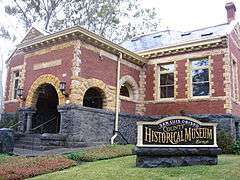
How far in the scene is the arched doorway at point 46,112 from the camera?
17.4 meters

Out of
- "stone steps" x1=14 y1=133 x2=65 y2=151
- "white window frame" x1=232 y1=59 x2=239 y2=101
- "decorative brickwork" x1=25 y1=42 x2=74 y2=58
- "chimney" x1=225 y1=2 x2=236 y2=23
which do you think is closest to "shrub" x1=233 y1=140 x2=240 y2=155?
"white window frame" x1=232 y1=59 x2=239 y2=101

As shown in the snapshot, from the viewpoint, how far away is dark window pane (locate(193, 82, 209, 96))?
16516 mm

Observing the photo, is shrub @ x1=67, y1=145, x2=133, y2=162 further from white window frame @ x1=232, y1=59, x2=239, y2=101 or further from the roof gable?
the roof gable

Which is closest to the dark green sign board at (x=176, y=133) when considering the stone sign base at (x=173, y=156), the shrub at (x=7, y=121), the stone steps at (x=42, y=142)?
the stone sign base at (x=173, y=156)

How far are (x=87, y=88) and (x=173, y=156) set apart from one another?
6.42 metres

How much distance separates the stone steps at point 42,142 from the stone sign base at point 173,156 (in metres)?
4.99

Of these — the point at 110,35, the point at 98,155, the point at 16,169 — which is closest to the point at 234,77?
the point at 98,155

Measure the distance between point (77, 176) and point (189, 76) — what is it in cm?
1069

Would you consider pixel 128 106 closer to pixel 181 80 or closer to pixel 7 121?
pixel 181 80

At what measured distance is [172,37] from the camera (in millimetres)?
20359

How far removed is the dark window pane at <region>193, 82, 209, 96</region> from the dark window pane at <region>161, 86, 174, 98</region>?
145cm

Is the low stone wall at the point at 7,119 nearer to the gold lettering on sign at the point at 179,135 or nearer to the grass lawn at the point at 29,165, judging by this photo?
the grass lawn at the point at 29,165

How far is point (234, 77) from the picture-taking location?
1772cm

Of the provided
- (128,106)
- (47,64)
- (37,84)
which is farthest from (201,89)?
(37,84)
